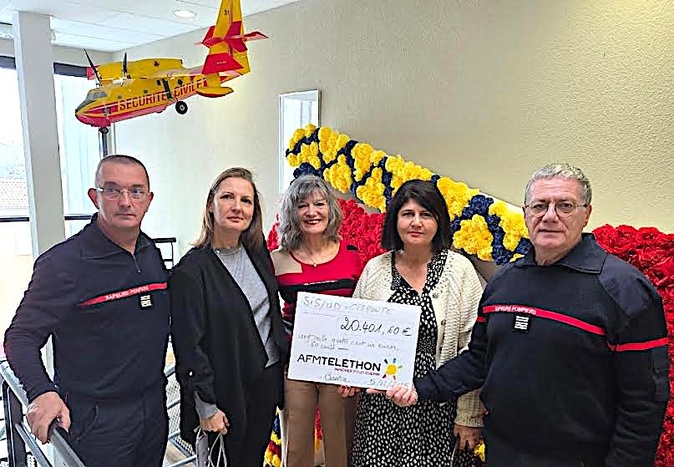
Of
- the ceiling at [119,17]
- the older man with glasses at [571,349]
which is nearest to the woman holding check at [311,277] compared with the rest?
the older man with glasses at [571,349]

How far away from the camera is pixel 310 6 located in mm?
3184

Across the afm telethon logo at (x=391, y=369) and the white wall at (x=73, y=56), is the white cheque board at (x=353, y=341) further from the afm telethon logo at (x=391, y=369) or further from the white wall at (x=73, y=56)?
the white wall at (x=73, y=56)

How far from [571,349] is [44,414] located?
4.27 feet

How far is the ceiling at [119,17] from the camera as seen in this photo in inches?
135

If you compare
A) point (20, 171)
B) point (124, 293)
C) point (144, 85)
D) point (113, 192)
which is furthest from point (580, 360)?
point (20, 171)

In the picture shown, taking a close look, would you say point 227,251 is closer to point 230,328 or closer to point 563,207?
point 230,328

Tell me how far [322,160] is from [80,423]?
1959mm

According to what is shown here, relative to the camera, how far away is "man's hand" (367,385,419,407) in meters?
1.58

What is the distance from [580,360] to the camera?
1240 millimetres

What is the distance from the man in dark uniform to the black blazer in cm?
8

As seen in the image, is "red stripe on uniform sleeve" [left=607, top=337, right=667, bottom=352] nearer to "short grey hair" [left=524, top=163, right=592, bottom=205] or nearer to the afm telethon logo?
"short grey hair" [left=524, top=163, right=592, bottom=205]

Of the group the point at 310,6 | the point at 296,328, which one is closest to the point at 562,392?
the point at 296,328

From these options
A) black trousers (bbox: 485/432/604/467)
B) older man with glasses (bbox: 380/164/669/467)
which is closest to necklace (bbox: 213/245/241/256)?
older man with glasses (bbox: 380/164/669/467)

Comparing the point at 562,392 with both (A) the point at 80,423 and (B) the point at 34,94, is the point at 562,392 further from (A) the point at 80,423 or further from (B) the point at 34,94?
(B) the point at 34,94
